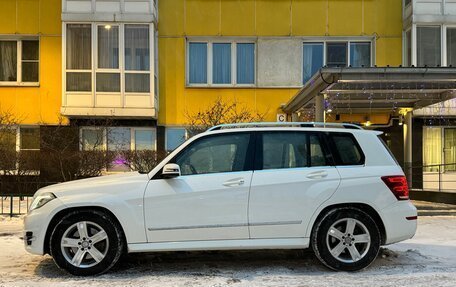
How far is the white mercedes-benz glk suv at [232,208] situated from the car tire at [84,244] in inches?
0.5

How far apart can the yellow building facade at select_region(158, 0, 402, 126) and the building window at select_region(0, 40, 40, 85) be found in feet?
14.8

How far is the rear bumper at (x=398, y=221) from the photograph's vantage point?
5.86 m

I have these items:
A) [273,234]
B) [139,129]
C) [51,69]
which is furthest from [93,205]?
[51,69]

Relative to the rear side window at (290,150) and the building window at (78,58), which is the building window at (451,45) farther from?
the rear side window at (290,150)

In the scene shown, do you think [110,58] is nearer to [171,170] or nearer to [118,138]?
[118,138]

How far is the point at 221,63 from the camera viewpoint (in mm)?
17297

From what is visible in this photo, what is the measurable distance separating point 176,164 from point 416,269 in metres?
3.30

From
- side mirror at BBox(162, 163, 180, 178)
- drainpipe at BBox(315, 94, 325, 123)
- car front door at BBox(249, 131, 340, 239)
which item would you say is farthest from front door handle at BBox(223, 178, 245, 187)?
drainpipe at BBox(315, 94, 325, 123)

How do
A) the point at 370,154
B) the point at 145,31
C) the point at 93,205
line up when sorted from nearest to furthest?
the point at 93,205 → the point at 370,154 → the point at 145,31

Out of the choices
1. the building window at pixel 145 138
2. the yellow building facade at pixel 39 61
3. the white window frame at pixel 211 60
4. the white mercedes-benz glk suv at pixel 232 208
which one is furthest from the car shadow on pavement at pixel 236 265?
the yellow building facade at pixel 39 61

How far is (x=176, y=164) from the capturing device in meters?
5.82

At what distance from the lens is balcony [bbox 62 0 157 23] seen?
15969 millimetres

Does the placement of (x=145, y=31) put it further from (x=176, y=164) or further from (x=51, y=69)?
(x=176, y=164)

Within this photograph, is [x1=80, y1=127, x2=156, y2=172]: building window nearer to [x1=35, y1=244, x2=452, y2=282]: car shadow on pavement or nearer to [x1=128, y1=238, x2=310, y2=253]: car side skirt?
[x1=35, y1=244, x2=452, y2=282]: car shadow on pavement
